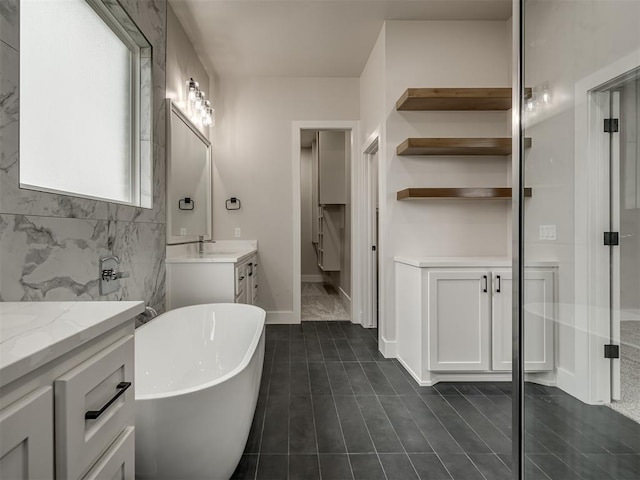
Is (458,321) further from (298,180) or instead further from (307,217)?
(307,217)

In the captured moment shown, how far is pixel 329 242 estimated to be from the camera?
19.6 feet

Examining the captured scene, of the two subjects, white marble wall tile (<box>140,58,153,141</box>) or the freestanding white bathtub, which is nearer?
the freestanding white bathtub

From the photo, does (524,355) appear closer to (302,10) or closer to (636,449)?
(636,449)

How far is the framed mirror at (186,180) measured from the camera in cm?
267

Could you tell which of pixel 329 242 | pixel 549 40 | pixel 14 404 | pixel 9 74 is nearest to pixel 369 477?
pixel 14 404

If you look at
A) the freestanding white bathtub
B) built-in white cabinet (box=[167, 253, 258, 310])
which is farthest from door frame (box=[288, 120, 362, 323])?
the freestanding white bathtub

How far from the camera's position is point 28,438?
50cm

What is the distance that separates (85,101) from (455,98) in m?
2.41

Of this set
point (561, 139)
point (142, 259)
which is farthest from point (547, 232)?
point (142, 259)

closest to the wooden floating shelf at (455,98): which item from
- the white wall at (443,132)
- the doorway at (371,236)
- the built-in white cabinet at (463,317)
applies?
the white wall at (443,132)

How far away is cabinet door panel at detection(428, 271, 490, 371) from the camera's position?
7.89 ft

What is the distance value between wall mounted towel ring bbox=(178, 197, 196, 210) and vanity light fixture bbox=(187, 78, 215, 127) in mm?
777

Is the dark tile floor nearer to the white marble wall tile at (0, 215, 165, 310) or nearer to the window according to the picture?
the white marble wall tile at (0, 215, 165, 310)

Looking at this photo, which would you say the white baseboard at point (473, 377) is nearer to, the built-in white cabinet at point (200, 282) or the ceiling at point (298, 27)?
the built-in white cabinet at point (200, 282)
